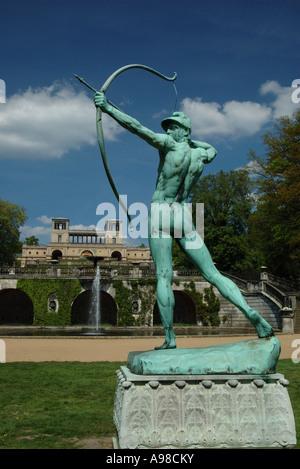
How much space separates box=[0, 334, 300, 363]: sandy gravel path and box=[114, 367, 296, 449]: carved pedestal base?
8271 mm

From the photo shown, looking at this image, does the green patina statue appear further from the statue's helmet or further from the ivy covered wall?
the ivy covered wall

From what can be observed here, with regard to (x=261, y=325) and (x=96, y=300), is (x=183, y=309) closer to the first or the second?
(x=96, y=300)

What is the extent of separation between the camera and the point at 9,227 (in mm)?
46562

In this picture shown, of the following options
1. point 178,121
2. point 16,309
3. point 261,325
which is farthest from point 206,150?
point 16,309

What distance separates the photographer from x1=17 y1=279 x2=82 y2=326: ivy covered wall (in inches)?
1226

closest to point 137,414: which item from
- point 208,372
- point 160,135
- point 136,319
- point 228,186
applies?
point 208,372

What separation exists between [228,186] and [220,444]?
4026 cm

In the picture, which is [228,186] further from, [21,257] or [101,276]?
[21,257]

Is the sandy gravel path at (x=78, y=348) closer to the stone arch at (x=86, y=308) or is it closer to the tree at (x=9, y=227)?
the stone arch at (x=86, y=308)

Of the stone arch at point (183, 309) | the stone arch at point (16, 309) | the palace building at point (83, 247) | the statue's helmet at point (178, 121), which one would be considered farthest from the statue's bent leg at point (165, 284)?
the palace building at point (83, 247)

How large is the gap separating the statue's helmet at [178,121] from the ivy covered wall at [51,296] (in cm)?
2696

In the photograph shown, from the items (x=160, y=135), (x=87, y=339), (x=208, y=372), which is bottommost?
(x=87, y=339)

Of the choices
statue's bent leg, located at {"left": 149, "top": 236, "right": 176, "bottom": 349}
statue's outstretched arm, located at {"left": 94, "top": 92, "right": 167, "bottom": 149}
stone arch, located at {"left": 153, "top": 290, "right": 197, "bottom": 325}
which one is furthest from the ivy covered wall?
statue's outstretched arm, located at {"left": 94, "top": 92, "right": 167, "bottom": 149}
